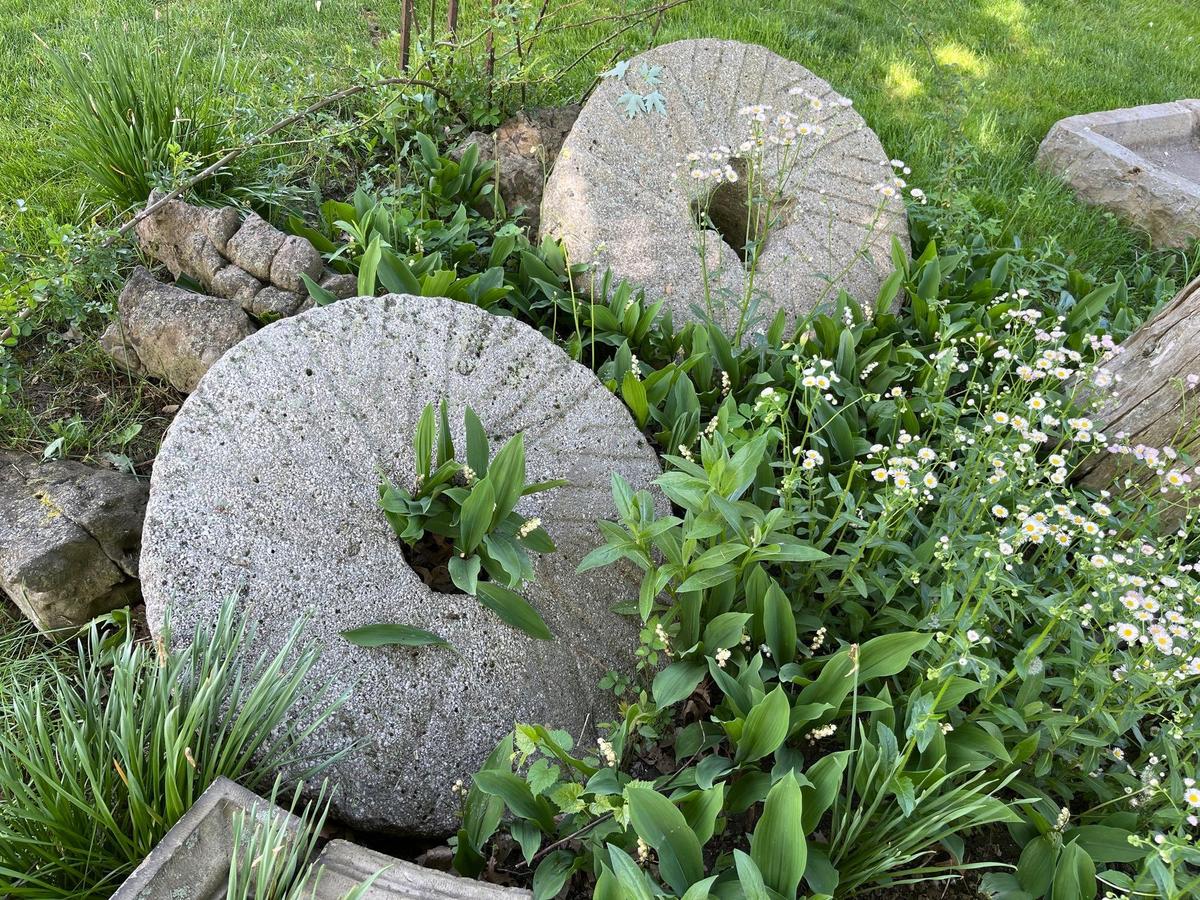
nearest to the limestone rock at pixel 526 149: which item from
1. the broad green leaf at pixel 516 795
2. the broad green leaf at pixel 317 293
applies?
the broad green leaf at pixel 317 293

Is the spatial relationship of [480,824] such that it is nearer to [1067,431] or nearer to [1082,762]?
[1082,762]

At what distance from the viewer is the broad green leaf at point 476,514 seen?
6.56ft

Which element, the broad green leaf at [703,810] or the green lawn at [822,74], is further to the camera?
the green lawn at [822,74]

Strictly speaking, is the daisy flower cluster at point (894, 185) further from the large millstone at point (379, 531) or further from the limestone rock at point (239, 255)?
the limestone rock at point (239, 255)

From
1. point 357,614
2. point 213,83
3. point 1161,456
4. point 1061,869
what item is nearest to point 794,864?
point 1061,869

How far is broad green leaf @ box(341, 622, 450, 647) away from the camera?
2.00 metres

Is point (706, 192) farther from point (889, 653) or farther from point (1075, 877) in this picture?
point (1075, 877)

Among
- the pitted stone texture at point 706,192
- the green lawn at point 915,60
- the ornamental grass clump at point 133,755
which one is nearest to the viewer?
the ornamental grass clump at point 133,755

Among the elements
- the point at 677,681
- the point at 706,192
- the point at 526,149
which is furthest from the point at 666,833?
the point at 526,149

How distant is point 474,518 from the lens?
2037 millimetres

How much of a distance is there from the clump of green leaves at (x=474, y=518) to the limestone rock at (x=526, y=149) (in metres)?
1.70

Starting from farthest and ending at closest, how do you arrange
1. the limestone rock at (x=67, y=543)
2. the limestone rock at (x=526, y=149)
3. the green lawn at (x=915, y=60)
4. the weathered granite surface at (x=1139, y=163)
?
the weathered granite surface at (x=1139, y=163) → the green lawn at (x=915, y=60) → the limestone rock at (x=526, y=149) → the limestone rock at (x=67, y=543)

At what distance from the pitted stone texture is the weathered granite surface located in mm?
1458

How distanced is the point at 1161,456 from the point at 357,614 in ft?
7.80
